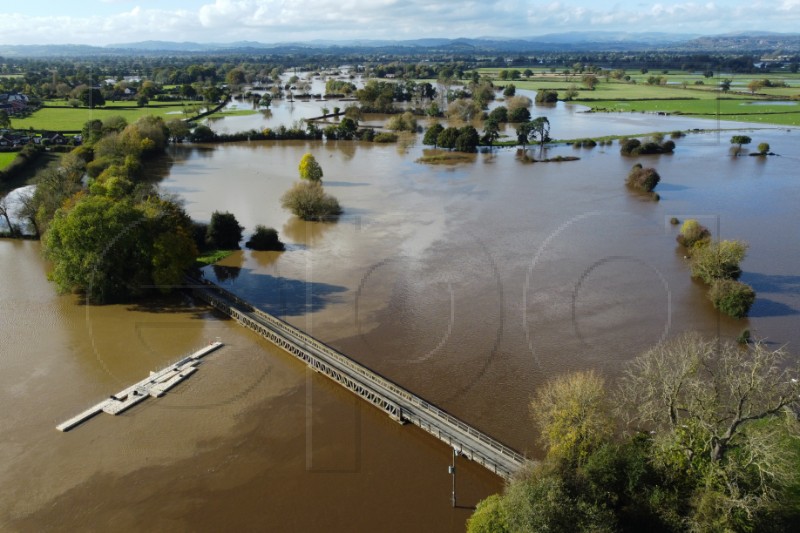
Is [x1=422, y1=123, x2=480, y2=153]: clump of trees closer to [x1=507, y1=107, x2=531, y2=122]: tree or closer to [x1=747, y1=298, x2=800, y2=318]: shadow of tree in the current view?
[x1=507, y1=107, x2=531, y2=122]: tree

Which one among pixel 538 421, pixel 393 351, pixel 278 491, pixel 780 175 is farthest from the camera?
pixel 780 175

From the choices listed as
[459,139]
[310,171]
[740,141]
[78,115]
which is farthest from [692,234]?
[78,115]

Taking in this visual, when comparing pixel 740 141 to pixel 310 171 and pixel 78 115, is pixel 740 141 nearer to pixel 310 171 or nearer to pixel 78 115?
pixel 310 171

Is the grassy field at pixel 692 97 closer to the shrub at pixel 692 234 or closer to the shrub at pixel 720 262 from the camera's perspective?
the shrub at pixel 692 234

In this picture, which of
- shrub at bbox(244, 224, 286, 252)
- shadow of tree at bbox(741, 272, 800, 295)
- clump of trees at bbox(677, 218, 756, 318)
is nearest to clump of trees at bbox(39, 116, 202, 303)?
shrub at bbox(244, 224, 286, 252)

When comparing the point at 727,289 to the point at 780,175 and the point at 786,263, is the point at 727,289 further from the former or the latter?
the point at 780,175

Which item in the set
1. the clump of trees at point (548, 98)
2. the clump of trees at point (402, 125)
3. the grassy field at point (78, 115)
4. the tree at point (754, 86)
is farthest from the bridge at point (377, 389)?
the tree at point (754, 86)

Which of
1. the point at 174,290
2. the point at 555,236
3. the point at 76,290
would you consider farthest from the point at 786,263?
the point at 76,290
